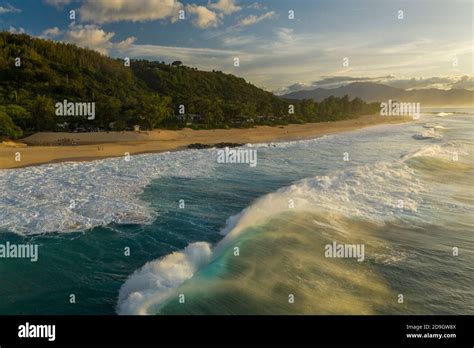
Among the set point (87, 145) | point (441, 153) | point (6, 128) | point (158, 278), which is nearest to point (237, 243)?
point (158, 278)

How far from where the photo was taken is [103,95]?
181 ft

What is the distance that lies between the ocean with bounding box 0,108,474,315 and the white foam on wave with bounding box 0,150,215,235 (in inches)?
3.4

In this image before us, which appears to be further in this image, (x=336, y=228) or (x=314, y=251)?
(x=336, y=228)

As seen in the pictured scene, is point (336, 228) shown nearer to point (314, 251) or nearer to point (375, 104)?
point (314, 251)

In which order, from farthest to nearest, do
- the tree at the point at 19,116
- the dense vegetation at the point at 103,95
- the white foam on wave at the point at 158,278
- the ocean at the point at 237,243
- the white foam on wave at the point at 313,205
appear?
the dense vegetation at the point at 103,95 < the tree at the point at 19,116 < the white foam on wave at the point at 313,205 < the ocean at the point at 237,243 < the white foam on wave at the point at 158,278

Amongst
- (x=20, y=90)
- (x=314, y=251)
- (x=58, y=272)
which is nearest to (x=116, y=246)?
(x=58, y=272)

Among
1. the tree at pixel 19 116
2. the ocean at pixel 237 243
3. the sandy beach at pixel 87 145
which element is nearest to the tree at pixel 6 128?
the sandy beach at pixel 87 145

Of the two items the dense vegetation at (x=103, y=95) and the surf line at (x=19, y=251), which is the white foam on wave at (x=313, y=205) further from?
the dense vegetation at (x=103, y=95)

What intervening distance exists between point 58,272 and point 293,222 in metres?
6.78

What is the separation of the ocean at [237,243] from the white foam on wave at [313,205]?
4 cm

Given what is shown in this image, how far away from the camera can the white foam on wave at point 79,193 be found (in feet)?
37.6

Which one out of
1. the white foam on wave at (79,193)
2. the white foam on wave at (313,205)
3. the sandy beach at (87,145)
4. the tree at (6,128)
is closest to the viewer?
the white foam on wave at (313,205)

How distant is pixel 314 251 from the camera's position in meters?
9.27
